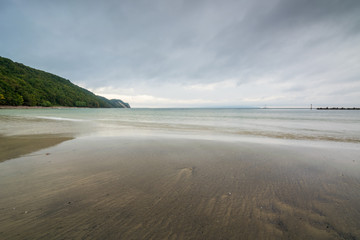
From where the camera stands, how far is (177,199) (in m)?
3.05

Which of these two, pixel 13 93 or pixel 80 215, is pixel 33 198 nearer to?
pixel 80 215

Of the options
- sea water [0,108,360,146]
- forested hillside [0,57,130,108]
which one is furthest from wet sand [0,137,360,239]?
forested hillside [0,57,130,108]

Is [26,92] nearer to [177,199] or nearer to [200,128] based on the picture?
[200,128]

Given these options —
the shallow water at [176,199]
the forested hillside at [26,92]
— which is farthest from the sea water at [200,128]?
the forested hillside at [26,92]

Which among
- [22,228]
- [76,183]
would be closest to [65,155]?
[76,183]

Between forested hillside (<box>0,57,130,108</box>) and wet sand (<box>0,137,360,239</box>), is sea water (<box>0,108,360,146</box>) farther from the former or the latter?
forested hillside (<box>0,57,130,108</box>)

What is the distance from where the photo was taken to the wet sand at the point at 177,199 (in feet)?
7.44

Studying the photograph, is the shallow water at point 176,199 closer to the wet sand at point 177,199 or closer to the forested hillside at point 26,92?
the wet sand at point 177,199

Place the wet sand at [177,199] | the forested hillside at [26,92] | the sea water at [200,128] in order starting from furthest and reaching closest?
the forested hillside at [26,92] → the sea water at [200,128] → the wet sand at [177,199]

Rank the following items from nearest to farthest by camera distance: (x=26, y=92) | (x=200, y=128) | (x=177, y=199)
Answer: (x=177, y=199) → (x=200, y=128) → (x=26, y=92)

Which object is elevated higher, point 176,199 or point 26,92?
point 26,92

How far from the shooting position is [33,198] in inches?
117

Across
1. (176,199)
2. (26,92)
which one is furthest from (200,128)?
(26,92)

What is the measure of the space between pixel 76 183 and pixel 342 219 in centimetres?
553
